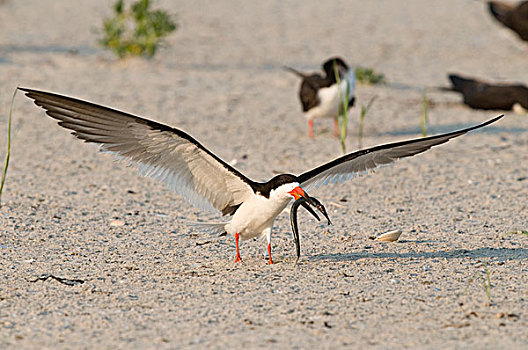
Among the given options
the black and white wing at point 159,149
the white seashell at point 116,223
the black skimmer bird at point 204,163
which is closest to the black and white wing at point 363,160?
the black skimmer bird at point 204,163

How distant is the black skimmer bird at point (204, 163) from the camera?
3.76 metres

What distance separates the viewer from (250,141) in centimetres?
721

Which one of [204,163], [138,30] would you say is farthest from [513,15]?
[204,163]

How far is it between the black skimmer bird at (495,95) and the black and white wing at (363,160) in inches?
172

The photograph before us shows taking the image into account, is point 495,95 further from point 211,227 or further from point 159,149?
point 159,149

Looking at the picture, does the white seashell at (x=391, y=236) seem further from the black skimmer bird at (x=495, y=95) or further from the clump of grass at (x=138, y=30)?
the clump of grass at (x=138, y=30)

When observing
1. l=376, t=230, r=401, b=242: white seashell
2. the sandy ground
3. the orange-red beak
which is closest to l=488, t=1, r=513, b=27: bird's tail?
the sandy ground

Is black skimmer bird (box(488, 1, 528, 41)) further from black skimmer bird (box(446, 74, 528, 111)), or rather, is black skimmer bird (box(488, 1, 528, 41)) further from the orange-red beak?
the orange-red beak

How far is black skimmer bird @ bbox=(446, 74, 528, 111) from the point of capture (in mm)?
8211

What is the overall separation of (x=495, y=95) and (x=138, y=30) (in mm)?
4092

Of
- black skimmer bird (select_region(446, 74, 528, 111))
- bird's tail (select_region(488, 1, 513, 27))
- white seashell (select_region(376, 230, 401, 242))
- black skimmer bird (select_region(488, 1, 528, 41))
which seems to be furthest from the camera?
bird's tail (select_region(488, 1, 513, 27))

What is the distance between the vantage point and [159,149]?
394 cm

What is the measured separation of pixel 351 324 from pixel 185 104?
212 inches

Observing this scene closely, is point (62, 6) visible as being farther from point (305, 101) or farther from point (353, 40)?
point (305, 101)
